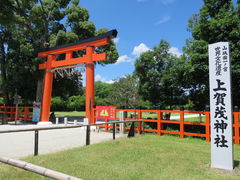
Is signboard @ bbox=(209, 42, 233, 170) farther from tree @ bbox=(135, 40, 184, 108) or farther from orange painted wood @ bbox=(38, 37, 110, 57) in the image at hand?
orange painted wood @ bbox=(38, 37, 110, 57)

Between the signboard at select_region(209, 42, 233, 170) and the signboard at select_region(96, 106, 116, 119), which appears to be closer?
the signboard at select_region(209, 42, 233, 170)

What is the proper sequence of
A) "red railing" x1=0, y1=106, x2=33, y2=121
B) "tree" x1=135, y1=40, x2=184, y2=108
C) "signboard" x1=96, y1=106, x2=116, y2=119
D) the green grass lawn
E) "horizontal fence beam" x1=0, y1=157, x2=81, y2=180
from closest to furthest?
"horizontal fence beam" x1=0, y1=157, x2=81, y2=180 → the green grass lawn → "signboard" x1=96, y1=106, x2=116, y2=119 → "tree" x1=135, y1=40, x2=184, y2=108 → "red railing" x1=0, y1=106, x2=33, y2=121

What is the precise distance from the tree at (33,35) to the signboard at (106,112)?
799 cm

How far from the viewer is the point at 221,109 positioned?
15.4 feet

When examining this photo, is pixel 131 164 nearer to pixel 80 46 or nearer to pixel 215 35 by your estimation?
pixel 215 35

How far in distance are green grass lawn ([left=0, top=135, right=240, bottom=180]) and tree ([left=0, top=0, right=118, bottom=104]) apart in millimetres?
A: 12757

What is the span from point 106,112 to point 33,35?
420 inches

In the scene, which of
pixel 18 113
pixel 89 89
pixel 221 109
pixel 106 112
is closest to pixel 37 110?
pixel 18 113

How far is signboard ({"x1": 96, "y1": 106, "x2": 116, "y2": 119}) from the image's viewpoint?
423 inches

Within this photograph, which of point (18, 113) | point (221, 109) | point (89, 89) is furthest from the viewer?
point (18, 113)

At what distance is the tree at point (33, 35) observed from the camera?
16719 millimetres

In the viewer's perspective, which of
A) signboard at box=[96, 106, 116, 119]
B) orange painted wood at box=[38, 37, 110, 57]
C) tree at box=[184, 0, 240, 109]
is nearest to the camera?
tree at box=[184, 0, 240, 109]

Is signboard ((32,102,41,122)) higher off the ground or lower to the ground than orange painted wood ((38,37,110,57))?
lower

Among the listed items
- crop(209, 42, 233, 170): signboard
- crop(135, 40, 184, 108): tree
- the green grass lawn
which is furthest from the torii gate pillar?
crop(209, 42, 233, 170): signboard
